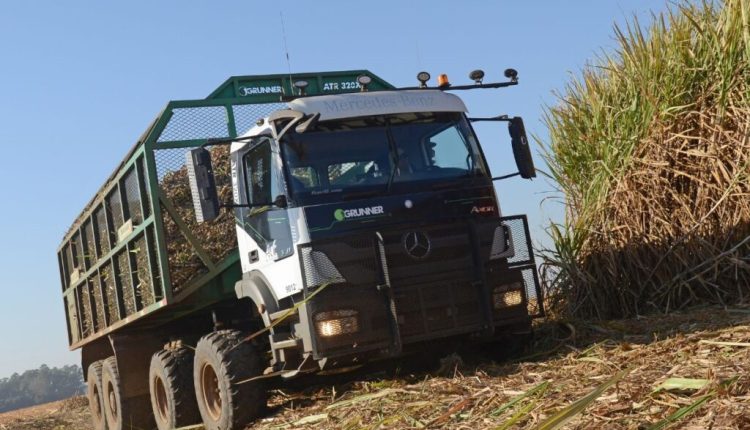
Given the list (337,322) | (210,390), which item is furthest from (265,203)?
(210,390)

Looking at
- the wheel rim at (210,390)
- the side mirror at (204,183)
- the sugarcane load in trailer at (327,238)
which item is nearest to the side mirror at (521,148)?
the sugarcane load in trailer at (327,238)

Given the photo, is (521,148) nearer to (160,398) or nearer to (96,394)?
(160,398)

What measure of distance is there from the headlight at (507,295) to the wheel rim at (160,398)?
13.5 feet

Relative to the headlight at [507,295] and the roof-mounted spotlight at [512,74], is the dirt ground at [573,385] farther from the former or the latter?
the roof-mounted spotlight at [512,74]

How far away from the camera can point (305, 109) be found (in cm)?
789

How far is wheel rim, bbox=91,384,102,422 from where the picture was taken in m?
12.5

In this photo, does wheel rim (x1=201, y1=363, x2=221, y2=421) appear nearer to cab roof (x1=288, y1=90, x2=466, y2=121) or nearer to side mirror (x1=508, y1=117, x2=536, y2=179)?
cab roof (x1=288, y1=90, x2=466, y2=121)

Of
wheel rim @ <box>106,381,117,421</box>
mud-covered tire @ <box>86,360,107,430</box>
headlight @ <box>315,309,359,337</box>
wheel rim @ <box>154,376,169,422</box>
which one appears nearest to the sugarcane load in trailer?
headlight @ <box>315,309,359,337</box>

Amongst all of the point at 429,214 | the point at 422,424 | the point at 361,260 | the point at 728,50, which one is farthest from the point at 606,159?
the point at 422,424

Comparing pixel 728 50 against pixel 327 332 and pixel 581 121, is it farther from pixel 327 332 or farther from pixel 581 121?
pixel 327 332

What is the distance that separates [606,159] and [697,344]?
10.6 feet

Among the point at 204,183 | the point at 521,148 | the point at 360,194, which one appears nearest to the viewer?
the point at 204,183

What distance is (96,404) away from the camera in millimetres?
12648

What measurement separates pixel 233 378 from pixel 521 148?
10.3 feet
